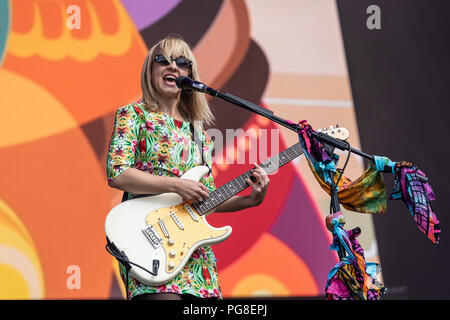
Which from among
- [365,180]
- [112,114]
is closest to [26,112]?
[112,114]

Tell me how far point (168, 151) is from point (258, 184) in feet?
1.20

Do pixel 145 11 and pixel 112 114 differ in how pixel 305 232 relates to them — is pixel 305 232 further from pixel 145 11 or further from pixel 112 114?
pixel 145 11

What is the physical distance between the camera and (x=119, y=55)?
352 cm

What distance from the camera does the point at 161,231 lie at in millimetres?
1867

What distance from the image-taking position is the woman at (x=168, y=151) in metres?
1.83

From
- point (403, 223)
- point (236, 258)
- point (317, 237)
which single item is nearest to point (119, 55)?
point (236, 258)

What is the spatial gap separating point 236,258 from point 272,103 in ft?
3.54

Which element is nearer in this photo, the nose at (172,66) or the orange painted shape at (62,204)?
the nose at (172,66)

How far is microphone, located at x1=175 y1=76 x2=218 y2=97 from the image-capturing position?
1.86 metres

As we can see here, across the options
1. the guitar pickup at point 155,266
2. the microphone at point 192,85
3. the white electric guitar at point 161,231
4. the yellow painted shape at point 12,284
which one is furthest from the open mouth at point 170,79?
the yellow painted shape at point 12,284

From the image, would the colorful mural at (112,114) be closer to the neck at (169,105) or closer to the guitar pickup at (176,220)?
the neck at (169,105)

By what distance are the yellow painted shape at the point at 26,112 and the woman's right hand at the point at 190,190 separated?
170cm
